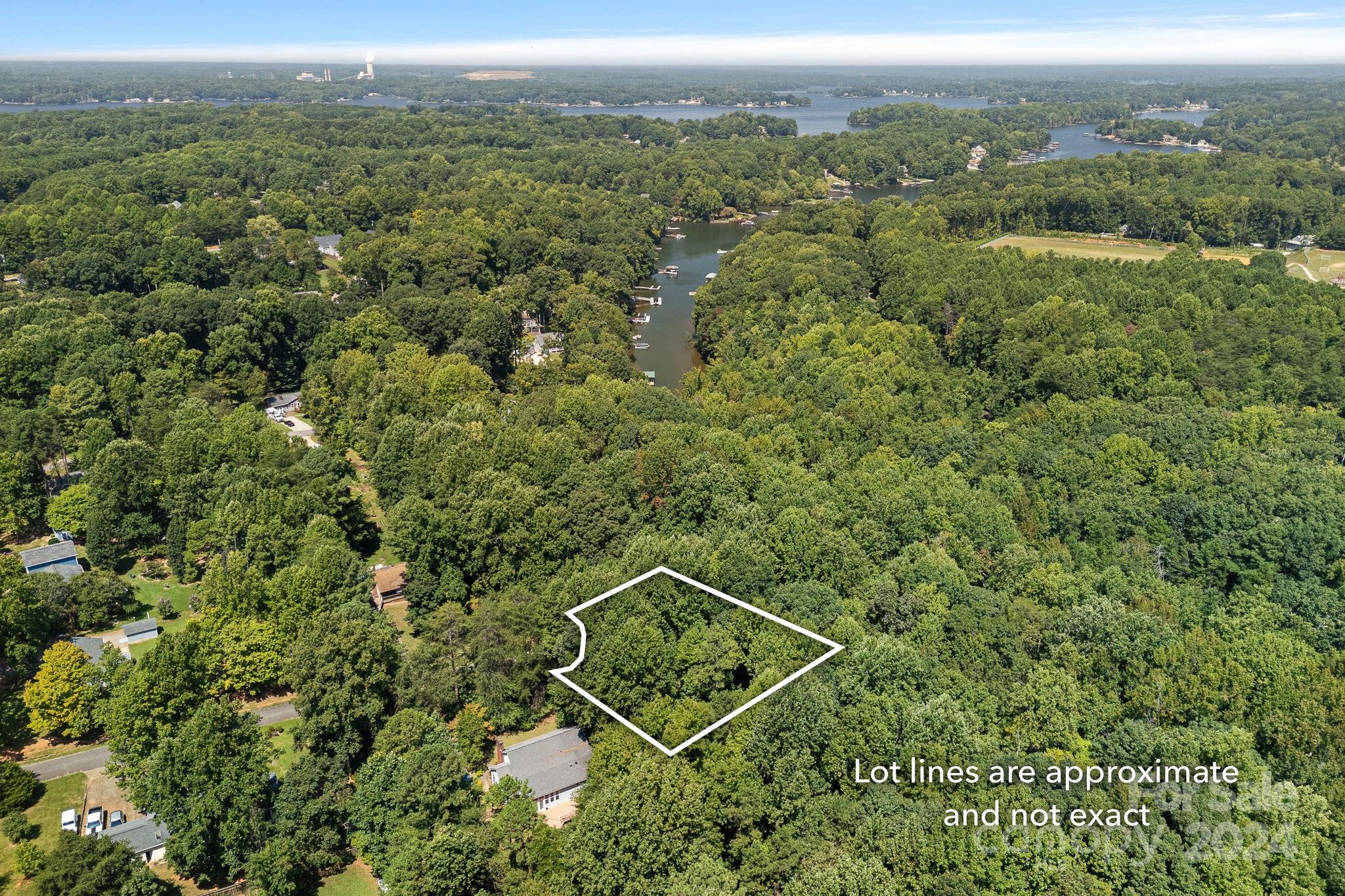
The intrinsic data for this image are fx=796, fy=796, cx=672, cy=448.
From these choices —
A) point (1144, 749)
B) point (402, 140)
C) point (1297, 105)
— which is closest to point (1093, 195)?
point (1144, 749)

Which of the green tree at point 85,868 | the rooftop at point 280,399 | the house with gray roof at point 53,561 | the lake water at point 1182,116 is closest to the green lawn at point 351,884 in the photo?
the green tree at point 85,868

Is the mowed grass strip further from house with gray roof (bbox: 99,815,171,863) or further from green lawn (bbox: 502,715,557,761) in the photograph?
house with gray roof (bbox: 99,815,171,863)

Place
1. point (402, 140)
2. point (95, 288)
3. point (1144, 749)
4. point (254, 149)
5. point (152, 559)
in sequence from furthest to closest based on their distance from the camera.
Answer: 1. point (402, 140)
2. point (254, 149)
3. point (95, 288)
4. point (152, 559)
5. point (1144, 749)

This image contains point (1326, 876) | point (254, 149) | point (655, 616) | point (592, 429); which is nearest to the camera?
point (1326, 876)

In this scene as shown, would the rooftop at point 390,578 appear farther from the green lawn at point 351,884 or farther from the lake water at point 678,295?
the lake water at point 678,295

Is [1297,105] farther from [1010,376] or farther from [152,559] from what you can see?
[152,559]
